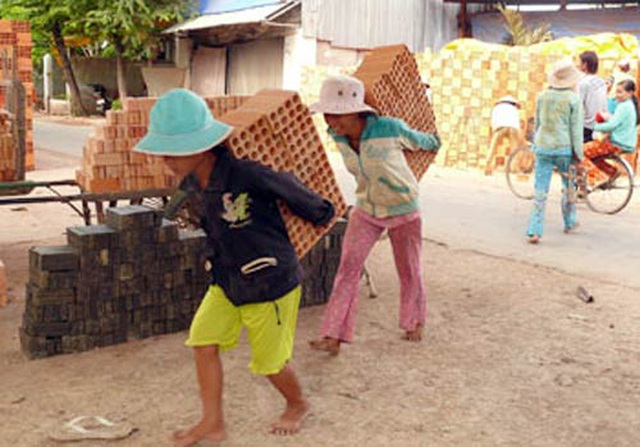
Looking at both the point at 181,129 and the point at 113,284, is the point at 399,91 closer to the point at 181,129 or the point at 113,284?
the point at 113,284

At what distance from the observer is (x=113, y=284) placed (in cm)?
464

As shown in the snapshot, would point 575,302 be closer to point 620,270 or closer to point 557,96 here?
point 620,270

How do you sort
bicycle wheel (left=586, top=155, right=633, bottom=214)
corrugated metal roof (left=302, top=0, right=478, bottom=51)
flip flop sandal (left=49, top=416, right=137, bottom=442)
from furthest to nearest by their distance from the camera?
corrugated metal roof (left=302, top=0, right=478, bottom=51) → bicycle wheel (left=586, top=155, right=633, bottom=214) → flip flop sandal (left=49, top=416, right=137, bottom=442)

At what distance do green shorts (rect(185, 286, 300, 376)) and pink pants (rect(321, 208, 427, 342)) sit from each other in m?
1.24

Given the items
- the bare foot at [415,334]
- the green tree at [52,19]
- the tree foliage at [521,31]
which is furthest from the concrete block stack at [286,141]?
the green tree at [52,19]

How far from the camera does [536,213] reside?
26.8 feet

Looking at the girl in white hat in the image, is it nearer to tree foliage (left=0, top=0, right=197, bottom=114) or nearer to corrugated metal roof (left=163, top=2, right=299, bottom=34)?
corrugated metal roof (left=163, top=2, right=299, bottom=34)

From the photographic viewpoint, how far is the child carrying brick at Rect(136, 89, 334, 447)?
309 cm

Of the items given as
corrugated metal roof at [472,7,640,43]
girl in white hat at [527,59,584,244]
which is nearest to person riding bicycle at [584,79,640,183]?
girl in white hat at [527,59,584,244]

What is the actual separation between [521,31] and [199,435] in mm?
20159

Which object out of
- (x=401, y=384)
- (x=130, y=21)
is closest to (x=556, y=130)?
(x=401, y=384)

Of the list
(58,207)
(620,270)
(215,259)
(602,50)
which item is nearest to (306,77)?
(602,50)

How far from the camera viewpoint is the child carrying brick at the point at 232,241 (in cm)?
309

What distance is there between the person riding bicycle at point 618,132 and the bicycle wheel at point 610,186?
55mm
